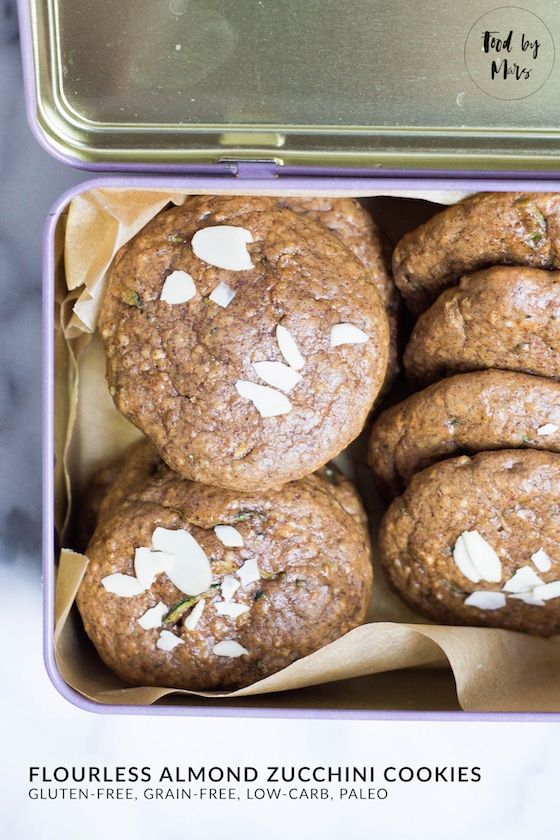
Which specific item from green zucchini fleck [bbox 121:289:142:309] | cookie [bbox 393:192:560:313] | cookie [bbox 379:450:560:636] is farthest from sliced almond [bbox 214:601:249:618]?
cookie [bbox 393:192:560:313]

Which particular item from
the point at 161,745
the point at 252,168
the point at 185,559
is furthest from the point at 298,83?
the point at 161,745

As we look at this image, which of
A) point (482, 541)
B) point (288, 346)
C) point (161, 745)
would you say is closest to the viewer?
point (288, 346)

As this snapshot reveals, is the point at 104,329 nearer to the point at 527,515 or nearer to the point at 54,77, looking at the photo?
the point at 54,77

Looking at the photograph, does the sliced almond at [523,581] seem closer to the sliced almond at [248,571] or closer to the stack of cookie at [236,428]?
the stack of cookie at [236,428]

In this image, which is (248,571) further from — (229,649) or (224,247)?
(224,247)

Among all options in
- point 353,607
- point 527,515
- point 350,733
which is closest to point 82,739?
point 350,733

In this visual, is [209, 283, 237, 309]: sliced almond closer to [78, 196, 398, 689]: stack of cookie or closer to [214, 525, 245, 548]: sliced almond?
[78, 196, 398, 689]: stack of cookie
